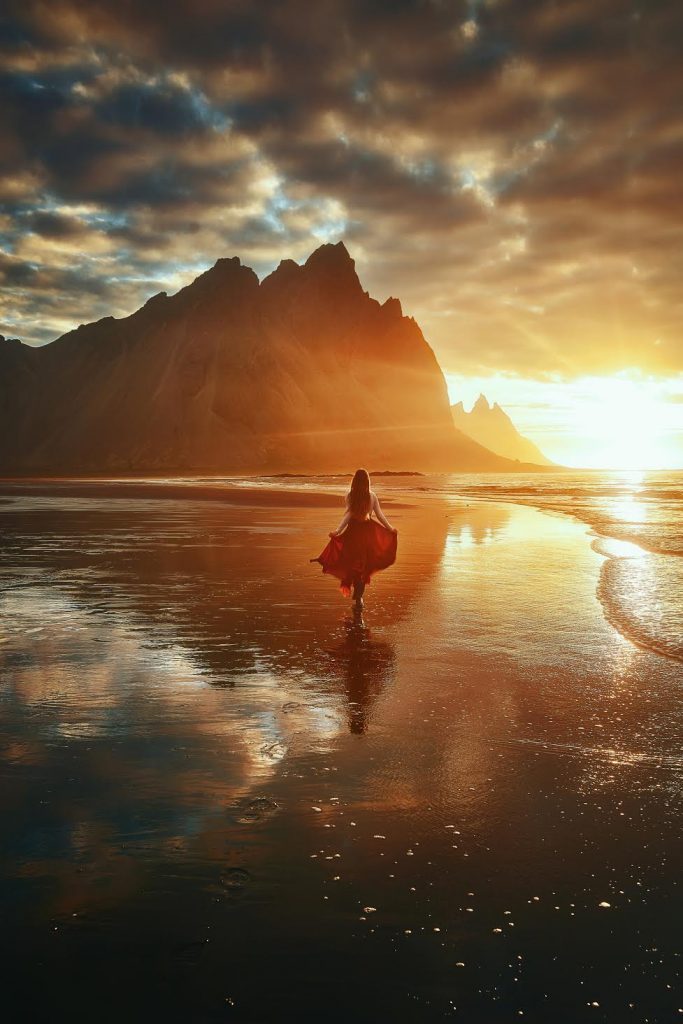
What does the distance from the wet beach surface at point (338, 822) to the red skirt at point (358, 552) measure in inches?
57.7

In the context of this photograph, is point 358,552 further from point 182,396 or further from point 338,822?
point 182,396

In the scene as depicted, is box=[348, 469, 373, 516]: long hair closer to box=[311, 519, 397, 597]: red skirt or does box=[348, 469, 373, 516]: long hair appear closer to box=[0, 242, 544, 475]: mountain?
box=[311, 519, 397, 597]: red skirt

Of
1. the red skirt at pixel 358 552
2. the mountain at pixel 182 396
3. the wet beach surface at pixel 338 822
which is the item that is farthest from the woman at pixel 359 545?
the mountain at pixel 182 396

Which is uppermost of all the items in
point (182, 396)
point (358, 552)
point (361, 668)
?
point (182, 396)

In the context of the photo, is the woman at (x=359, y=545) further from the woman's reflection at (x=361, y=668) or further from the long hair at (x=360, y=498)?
the woman's reflection at (x=361, y=668)

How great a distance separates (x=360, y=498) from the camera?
438 inches

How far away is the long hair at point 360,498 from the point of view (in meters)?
11.1

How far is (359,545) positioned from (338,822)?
706cm

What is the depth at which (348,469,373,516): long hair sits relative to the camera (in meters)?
11.1

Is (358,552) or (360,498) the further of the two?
(360,498)

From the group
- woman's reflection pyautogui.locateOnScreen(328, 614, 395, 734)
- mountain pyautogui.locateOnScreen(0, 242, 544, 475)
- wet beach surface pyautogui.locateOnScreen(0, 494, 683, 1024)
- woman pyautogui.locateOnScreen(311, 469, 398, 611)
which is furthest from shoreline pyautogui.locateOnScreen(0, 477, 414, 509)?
mountain pyautogui.locateOnScreen(0, 242, 544, 475)

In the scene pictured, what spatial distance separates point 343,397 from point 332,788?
196 m

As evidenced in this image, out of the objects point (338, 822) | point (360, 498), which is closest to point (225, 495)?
point (360, 498)

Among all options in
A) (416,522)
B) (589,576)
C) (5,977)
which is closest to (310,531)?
(416,522)
